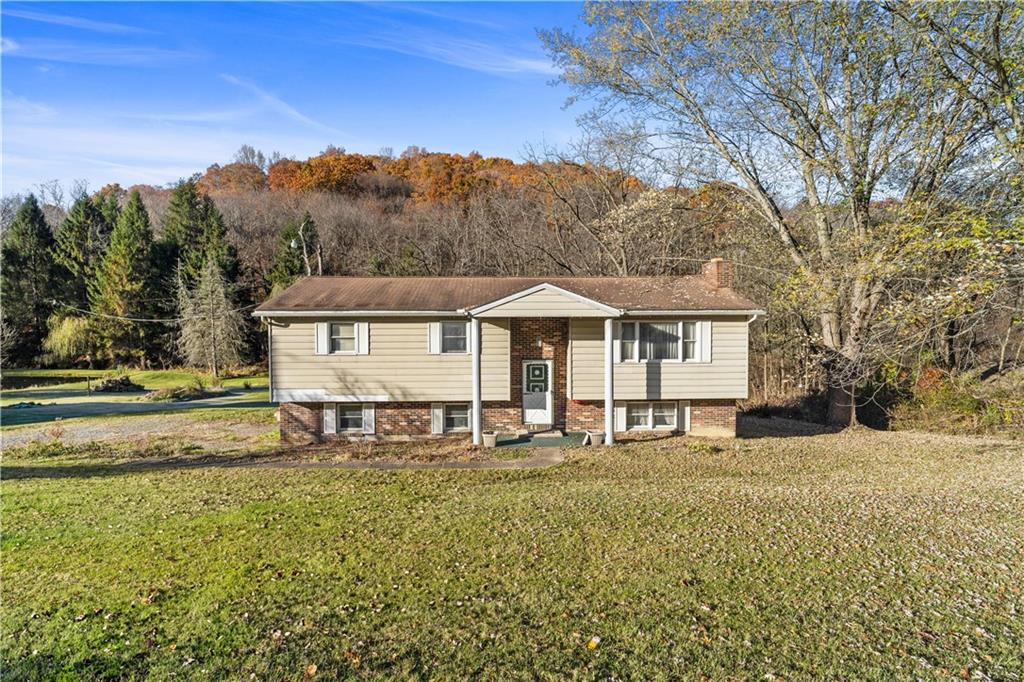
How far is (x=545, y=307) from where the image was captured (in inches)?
606

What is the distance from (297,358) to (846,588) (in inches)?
541

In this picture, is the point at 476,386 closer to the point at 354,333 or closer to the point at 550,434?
the point at 550,434

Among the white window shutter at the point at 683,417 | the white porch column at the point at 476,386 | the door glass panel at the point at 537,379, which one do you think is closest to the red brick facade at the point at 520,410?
the white window shutter at the point at 683,417

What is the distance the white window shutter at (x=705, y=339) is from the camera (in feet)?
53.5

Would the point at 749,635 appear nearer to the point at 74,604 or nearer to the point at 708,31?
the point at 74,604

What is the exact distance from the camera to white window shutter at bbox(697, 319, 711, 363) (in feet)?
53.5

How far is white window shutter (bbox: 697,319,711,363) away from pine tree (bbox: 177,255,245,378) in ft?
100

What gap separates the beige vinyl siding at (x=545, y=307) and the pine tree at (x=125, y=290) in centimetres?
3734

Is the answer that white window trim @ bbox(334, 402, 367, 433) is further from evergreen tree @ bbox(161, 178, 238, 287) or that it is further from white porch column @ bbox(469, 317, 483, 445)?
evergreen tree @ bbox(161, 178, 238, 287)

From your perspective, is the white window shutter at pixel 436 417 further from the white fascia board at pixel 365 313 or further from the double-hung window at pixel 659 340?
the double-hung window at pixel 659 340

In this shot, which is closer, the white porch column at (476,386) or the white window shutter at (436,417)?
the white porch column at (476,386)

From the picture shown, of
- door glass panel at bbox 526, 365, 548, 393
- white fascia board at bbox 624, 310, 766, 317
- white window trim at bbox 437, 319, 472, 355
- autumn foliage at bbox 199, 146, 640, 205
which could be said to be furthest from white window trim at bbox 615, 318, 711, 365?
autumn foliage at bbox 199, 146, 640, 205

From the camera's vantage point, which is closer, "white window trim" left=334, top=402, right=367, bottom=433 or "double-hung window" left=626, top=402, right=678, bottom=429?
"white window trim" left=334, top=402, right=367, bottom=433

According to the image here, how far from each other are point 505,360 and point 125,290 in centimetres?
3881
